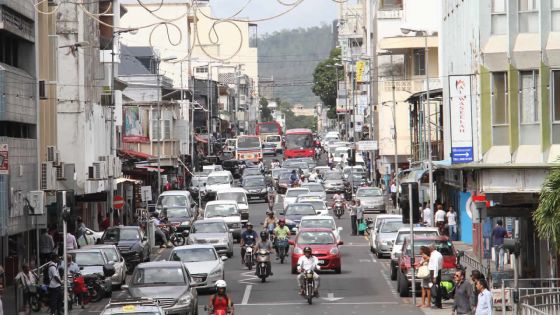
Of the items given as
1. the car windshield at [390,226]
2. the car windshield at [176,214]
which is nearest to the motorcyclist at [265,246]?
the car windshield at [390,226]

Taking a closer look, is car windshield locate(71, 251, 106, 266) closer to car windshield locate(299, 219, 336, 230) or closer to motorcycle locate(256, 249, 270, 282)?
motorcycle locate(256, 249, 270, 282)

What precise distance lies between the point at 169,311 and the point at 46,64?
19304 mm

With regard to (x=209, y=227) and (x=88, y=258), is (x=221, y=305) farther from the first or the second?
(x=209, y=227)

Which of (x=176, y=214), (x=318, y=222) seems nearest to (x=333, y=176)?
(x=176, y=214)

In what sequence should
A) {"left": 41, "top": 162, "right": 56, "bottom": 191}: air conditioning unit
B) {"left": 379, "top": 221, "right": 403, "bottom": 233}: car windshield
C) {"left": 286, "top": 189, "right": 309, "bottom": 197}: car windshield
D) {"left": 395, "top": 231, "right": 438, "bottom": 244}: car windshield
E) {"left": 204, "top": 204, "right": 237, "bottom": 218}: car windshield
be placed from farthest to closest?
{"left": 286, "top": 189, "right": 309, "bottom": 197}: car windshield < {"left": 204, "top": 204, "right": 237, "bottom": 218}: car windshield < {"left": 379, "top": 221, "right": 403, "bottom": 233}: car windshield < {"left": 41, "top": 162, "right": 56, "bottom": 191}: air conditioning unit < {"left": 395, "top": 231, "right": 438, "bottom": 244}: car windshield

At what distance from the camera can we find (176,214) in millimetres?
63812

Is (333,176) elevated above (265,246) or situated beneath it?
elevated above

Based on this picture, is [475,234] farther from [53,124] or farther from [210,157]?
[210,157]

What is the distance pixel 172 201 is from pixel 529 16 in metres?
32.6

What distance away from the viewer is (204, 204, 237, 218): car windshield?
61438 mm

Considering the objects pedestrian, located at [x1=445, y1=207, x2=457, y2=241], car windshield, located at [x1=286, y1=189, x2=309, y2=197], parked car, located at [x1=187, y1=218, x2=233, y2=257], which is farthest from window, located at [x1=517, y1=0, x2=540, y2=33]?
car windshield, located at [x1=286, y1=189, x2=309, y2=197]

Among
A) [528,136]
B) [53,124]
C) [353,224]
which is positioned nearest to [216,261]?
[528,136]

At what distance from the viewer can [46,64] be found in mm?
49844

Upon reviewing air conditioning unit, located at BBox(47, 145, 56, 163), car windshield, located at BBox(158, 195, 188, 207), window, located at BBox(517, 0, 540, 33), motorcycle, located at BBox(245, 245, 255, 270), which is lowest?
motorcycle, located at BBox(245, 245, 255, 270)
